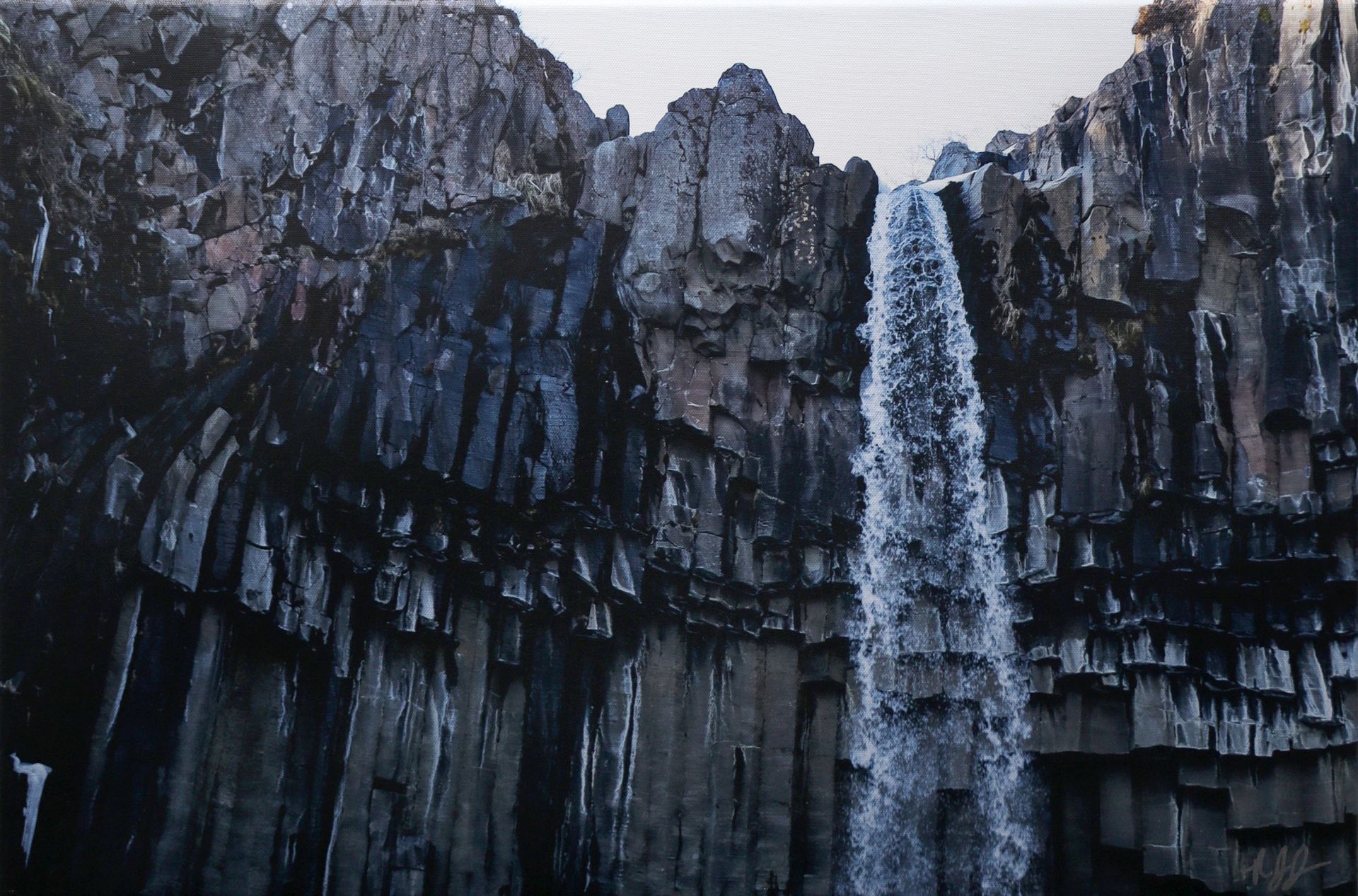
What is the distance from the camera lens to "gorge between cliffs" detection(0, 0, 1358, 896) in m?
14.1

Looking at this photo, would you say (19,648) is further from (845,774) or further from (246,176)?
(845,774)

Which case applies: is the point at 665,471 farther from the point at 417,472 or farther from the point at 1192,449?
the point at 1192,449

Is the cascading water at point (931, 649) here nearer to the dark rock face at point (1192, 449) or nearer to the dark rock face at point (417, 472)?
the dark rock face at point (1192, 449)

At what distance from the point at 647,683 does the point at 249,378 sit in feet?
23.2

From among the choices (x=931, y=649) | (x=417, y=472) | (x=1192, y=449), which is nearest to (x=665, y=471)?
(x=417, y=472)

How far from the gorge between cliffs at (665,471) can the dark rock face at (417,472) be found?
6cm

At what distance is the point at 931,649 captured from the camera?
16.3 m
